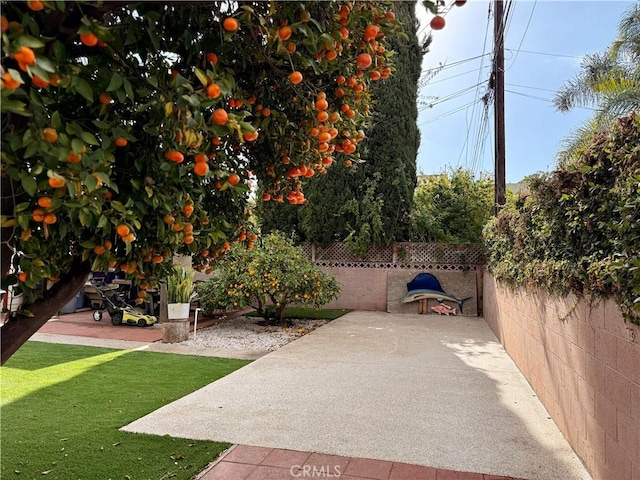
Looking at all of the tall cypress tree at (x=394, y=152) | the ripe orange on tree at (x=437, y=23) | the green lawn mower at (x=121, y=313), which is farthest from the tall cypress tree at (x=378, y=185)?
the ripe orange on tree at (x=437, y=23)

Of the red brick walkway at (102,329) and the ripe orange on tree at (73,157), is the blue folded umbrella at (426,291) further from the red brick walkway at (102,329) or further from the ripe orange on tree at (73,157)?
the ripe orange on tree at (73,157)

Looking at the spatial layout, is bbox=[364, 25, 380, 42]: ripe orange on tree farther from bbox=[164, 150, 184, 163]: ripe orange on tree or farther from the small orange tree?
the small orange tree

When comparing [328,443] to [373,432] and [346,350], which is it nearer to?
[373,432]

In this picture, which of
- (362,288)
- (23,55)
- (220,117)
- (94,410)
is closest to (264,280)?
(94,410)

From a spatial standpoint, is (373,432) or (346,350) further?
(346,350)

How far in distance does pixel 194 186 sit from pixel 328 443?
8.19 feet

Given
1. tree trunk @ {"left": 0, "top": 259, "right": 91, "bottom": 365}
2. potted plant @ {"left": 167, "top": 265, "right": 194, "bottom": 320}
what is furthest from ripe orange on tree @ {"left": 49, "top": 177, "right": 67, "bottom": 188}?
potted plant @ {"left": 167, "top": 265, "right": 194, "bottom": 320}

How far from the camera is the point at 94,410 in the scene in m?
4.07

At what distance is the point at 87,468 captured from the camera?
2945 mm

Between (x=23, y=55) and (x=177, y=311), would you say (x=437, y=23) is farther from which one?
(x=177, y=311)

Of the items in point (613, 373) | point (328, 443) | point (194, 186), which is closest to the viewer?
point (194, 186)

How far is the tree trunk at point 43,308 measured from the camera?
175cm

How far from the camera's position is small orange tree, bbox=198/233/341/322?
824 centimetres

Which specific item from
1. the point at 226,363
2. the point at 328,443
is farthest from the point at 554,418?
the point at 226,363
